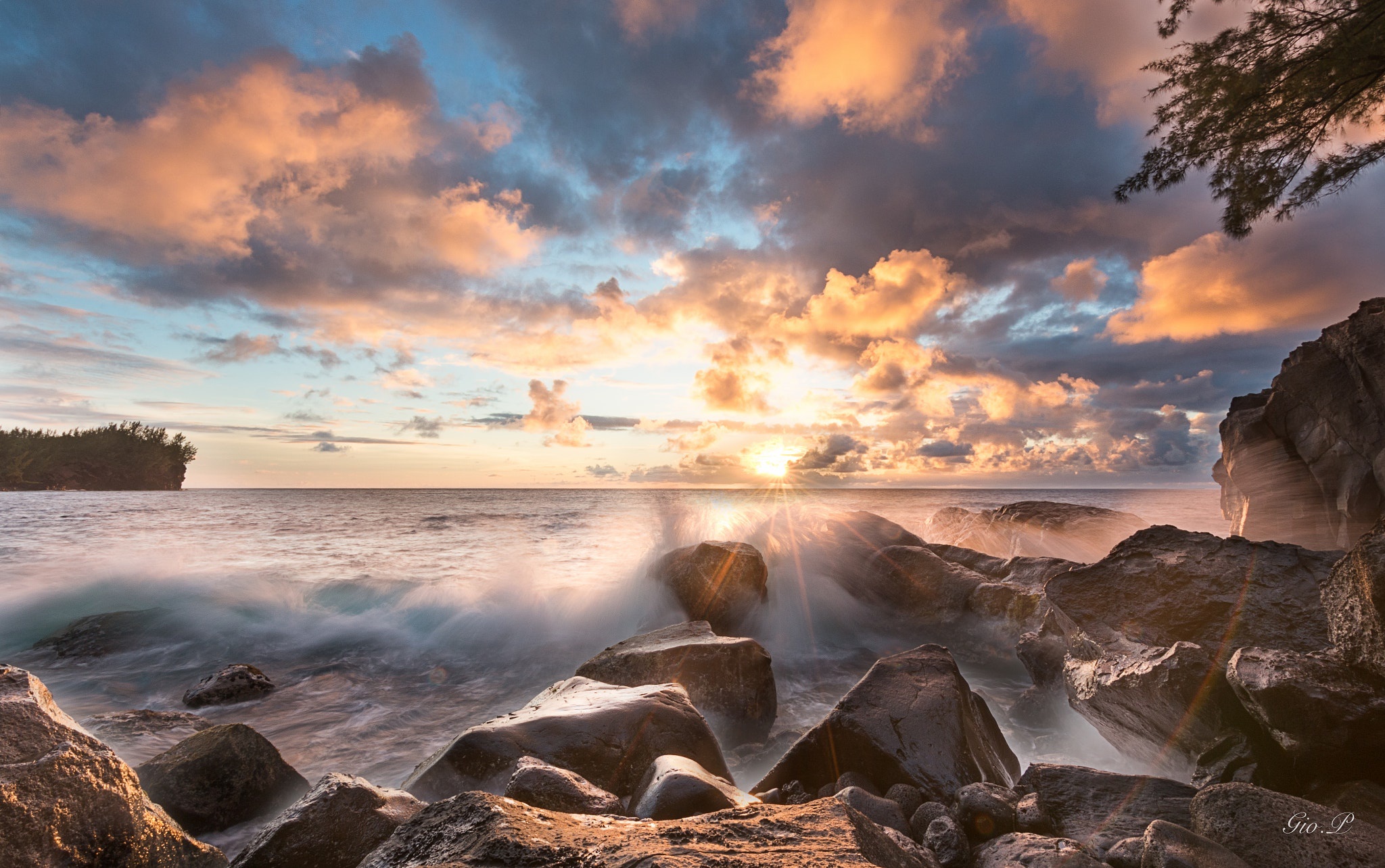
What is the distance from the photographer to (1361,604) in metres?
3.34

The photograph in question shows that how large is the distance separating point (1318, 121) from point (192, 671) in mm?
18127

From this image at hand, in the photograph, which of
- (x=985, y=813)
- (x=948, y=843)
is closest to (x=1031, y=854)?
(x=948, y=843)

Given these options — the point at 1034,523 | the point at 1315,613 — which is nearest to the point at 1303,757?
the point at 1315,613

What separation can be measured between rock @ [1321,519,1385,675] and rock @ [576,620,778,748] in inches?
189

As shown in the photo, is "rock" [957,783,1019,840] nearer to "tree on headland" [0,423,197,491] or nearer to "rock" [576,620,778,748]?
"rock" [576,620,778,748]

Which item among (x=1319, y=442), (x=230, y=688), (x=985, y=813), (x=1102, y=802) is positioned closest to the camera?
(x=1102, y=802)

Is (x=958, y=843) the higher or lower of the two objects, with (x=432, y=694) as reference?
higher

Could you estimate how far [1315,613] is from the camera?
4637 mm

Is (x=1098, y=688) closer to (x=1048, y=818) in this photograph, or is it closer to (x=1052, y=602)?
(x=1052, y=602)

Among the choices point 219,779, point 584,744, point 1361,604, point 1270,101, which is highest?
point 1270,101

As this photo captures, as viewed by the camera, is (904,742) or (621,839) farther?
(904,742)

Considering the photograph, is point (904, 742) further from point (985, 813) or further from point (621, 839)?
point (621, 839)

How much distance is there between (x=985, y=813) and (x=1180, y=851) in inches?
52.1

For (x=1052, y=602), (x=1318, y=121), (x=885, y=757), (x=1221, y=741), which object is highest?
(x=1318, y=121)
